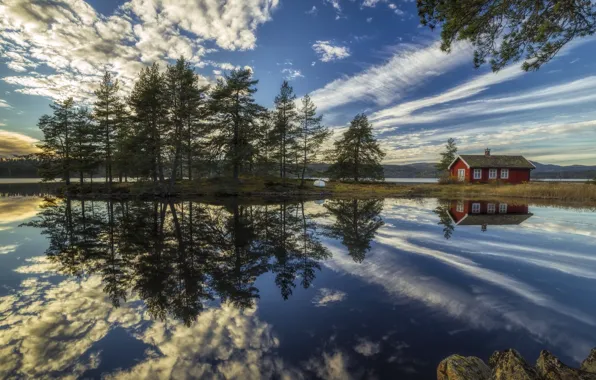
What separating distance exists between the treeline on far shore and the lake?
2247 centimetres

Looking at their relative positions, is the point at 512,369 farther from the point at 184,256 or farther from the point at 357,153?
the point at 357,153

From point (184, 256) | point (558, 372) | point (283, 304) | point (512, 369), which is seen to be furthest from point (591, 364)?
point (184, 256)

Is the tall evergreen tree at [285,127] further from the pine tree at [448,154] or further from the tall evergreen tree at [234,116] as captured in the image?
the pine tree at [448,154]

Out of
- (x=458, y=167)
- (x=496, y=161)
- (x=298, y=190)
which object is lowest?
(x=298, y=190)

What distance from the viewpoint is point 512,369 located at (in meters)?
2.61

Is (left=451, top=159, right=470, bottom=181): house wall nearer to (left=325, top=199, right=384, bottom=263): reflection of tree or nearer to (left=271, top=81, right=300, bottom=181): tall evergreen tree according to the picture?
(left=271, top=81, right=300, bottom=181): tall evergreen tree

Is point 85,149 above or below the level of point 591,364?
above

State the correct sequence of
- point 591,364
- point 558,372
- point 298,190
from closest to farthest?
1. point 558,372
2. point 591,364
3. point 298,190

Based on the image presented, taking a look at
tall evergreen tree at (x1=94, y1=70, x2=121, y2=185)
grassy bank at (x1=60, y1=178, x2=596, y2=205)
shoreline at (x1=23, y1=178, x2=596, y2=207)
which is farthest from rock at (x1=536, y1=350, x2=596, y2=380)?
tall evergreen tree at (x1=94, y1=70, x2=121, y2=185)

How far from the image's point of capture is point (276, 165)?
141 ft

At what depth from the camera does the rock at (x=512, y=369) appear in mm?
2541

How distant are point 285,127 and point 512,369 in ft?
134

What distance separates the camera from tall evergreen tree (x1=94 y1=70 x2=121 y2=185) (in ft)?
118

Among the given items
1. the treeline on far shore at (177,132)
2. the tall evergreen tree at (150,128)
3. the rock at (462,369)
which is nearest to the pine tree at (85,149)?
the treeline on far shore at (177,132)
